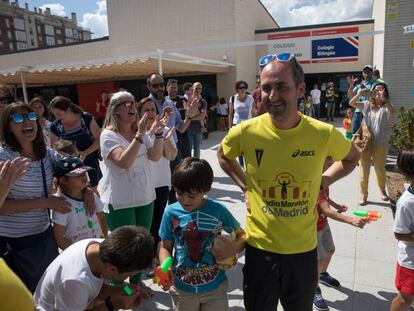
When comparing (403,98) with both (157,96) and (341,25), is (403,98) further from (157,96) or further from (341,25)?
(341,25)

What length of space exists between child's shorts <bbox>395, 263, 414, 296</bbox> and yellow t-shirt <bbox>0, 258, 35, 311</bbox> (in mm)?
2330

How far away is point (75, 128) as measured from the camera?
4070 mm

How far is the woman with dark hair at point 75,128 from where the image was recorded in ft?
13.0

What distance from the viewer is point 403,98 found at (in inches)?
339

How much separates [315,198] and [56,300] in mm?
1554

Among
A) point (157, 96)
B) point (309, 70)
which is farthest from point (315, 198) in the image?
point (309, 70)

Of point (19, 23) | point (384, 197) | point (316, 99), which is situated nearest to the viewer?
point (384, 197)

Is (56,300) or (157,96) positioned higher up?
(157,96)

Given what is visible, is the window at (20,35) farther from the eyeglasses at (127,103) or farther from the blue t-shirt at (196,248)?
the blue t-shirt at (196,248)

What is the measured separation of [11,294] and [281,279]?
1430 mm

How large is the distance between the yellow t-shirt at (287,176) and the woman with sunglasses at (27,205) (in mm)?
1443

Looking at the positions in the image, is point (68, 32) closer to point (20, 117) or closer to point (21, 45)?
point (21, 45)

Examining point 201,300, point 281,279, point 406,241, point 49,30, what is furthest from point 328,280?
point 49,30

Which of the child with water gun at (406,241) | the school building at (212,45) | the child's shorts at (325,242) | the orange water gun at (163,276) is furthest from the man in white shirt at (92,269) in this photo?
the school building at (212,45)
